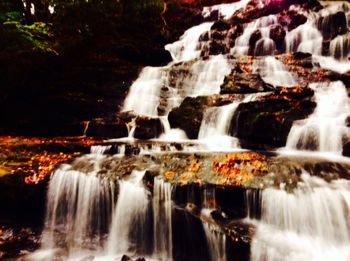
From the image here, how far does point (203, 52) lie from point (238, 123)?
366 inches

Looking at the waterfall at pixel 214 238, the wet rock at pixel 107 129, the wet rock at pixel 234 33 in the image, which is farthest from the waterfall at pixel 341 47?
the waterfall at pixel 214 238

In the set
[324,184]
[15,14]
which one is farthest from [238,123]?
[15,14]

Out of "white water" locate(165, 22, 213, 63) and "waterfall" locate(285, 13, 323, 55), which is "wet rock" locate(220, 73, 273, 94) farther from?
"white water" locate(165, 22, 213, 63)

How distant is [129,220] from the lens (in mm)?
5711

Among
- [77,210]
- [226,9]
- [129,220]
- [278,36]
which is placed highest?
[226,9]

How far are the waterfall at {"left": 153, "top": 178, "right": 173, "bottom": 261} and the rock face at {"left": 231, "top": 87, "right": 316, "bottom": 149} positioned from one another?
3.58 meters

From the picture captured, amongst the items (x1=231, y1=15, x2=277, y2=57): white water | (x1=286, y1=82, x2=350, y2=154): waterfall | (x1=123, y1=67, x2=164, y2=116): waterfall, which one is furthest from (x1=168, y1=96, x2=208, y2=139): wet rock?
(x1=231, y1=15, x2=277, y2=57): white water

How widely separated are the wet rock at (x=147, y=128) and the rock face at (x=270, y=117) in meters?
2.64

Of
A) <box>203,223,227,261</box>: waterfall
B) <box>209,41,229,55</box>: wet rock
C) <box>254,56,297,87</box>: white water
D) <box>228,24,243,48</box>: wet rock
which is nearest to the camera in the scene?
<box>203,223,227,261</box>: waterfall

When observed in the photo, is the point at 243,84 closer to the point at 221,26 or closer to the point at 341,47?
the point at 341,47

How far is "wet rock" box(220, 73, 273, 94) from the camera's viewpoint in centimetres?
1014

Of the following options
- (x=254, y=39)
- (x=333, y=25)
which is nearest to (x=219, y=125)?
(x=254, y=39)

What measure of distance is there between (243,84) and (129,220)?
677 centimetres

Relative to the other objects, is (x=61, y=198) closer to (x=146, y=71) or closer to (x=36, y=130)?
(x=36, y=130)
